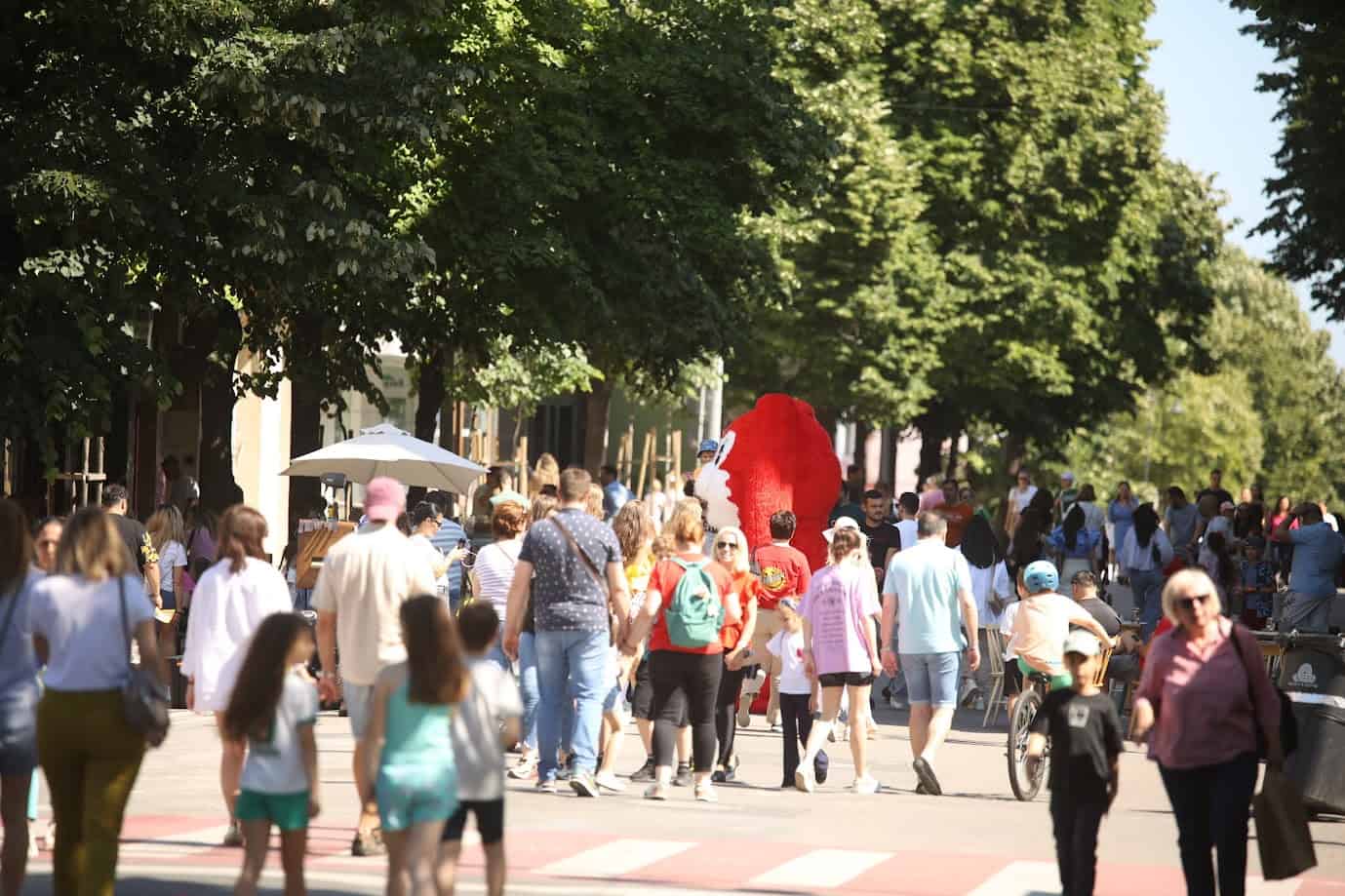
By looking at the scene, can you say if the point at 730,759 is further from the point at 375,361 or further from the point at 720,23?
the point at 720,23

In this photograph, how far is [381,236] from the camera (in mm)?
23297

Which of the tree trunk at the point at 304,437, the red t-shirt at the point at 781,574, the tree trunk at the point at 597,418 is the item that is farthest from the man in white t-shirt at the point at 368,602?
the tree trunk at the point at 597,418

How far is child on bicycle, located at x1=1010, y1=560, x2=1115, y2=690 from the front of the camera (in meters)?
15.3

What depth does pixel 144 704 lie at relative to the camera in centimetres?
899

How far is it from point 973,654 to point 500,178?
14.1 metres

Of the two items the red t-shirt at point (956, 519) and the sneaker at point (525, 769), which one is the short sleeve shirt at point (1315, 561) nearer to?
the red t-shirt at point (956, 519)

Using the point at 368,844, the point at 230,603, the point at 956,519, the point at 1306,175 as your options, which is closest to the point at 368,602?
the point at 230,603

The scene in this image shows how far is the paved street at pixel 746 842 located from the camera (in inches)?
438

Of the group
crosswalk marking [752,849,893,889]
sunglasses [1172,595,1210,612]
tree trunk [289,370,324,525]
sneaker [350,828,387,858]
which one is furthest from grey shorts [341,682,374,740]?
tree trunk [289,370,324,525]

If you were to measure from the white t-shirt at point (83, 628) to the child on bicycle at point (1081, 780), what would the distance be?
3.88 metres

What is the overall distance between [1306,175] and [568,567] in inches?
880

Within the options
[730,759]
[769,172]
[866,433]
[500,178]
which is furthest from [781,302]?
[730,759]

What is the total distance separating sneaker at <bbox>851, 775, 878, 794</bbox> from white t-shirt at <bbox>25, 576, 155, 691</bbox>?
715cm

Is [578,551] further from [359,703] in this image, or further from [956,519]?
[956,519]
